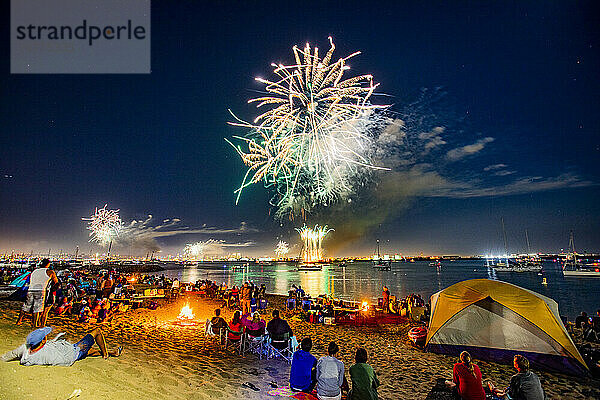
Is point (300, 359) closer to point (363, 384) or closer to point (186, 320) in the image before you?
point (363, 384)

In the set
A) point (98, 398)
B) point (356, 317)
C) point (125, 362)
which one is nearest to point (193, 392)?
point (98, 398)

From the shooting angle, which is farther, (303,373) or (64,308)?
(64,308)

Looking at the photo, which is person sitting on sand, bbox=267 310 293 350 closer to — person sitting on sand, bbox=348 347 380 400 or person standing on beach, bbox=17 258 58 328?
person sitting on sand, bbox=348 347 380 400

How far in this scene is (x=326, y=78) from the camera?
1753 cm

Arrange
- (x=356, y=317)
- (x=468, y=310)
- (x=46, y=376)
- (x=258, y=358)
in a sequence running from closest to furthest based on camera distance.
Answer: (x=46, y=376)
(x=258, y=358)
(x=468, y=310)
(x=356, y=317)

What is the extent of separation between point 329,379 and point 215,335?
6981mm

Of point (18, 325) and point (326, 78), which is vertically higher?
point (326, 78)

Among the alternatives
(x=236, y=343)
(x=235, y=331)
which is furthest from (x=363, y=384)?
(x=236, y=343)

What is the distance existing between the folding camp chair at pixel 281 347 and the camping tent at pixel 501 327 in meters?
4.62

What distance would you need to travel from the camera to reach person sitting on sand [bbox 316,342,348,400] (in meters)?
5.66

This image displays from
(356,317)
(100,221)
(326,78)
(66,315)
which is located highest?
(326,78)

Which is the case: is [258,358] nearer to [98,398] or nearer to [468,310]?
[98,398]

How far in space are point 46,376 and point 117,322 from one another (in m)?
7.66

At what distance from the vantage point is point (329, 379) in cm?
574
